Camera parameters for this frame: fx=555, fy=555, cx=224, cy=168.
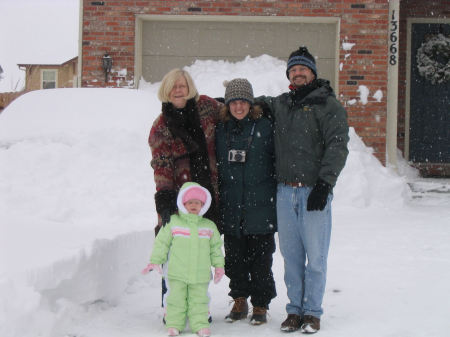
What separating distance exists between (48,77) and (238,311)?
30537 millimetres

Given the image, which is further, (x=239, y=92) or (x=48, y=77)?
(x=48, y=77)

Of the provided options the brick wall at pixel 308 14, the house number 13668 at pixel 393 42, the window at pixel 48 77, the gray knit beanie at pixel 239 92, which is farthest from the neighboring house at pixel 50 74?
the gray knit beanie at pixel 239 92

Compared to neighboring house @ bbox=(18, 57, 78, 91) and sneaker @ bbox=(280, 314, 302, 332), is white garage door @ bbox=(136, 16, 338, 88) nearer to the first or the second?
sneaker @ bbox=(280, 314, 302, 332)

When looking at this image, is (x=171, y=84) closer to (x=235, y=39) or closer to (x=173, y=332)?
(x=173, y=332)

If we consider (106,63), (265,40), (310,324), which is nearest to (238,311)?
(310,324)

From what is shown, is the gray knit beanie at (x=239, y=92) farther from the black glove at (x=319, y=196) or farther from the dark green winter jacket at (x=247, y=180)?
the black glove at (x=319, y=196)

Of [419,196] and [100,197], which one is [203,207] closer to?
[100,197]

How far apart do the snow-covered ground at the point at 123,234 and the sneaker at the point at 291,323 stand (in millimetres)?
122

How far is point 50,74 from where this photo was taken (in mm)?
31922

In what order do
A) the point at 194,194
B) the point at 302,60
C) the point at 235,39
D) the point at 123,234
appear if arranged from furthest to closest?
the point at 235,39
the point at 123,234
the point at 302,60
the point at 194,194

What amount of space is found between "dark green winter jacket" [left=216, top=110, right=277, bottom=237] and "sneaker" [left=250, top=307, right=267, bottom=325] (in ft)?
1.69

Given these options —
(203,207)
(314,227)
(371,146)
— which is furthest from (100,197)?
(371,146)

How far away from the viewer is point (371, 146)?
9289 millimetres

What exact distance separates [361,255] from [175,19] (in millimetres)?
5747
